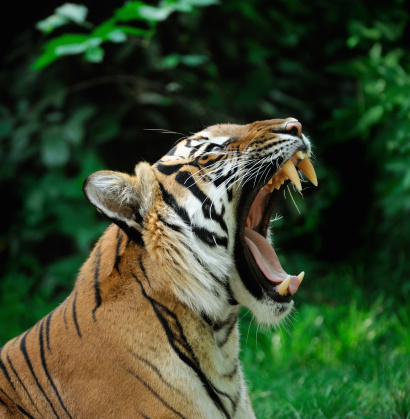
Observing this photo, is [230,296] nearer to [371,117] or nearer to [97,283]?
[97,283]

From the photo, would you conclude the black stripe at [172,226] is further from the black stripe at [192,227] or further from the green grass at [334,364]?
the green grass at [334,364]

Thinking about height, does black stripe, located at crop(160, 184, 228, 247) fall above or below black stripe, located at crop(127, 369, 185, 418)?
above

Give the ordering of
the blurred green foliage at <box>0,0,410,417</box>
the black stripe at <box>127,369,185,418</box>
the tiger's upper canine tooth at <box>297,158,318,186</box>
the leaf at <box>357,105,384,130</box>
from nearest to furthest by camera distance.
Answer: the black stripe at <box>127,369,185,418</box>, the tiger's upper canine tooth at <box>297,158,318,186</box>, the leaf at <box>357,105,384,130</box>, the blurred green foliage at <box>0,0,410,417</box>

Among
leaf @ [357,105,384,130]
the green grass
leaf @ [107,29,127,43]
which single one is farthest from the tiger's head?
leaf @ [357,105,384,130]

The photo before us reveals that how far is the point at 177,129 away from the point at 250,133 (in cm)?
310

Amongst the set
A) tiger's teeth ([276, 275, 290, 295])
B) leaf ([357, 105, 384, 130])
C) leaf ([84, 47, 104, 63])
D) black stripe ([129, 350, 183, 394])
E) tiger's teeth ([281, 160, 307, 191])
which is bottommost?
leaf ([357, 105, 384, 130])

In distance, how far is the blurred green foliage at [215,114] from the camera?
5039 mm

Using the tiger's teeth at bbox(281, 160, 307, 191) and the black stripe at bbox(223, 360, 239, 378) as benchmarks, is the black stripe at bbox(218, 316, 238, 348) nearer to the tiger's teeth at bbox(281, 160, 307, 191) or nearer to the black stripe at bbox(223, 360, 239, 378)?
the black stripe at bbox(223, 360, 239, 378)

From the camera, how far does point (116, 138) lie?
536 cm

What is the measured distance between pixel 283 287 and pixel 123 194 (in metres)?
0.68

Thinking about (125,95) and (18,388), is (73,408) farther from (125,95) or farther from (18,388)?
(125,95)

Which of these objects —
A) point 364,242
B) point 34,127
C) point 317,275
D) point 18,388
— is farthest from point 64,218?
point 18,388

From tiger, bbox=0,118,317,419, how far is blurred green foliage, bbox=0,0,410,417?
8.05 feet

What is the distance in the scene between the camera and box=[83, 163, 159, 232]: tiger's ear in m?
2.16
